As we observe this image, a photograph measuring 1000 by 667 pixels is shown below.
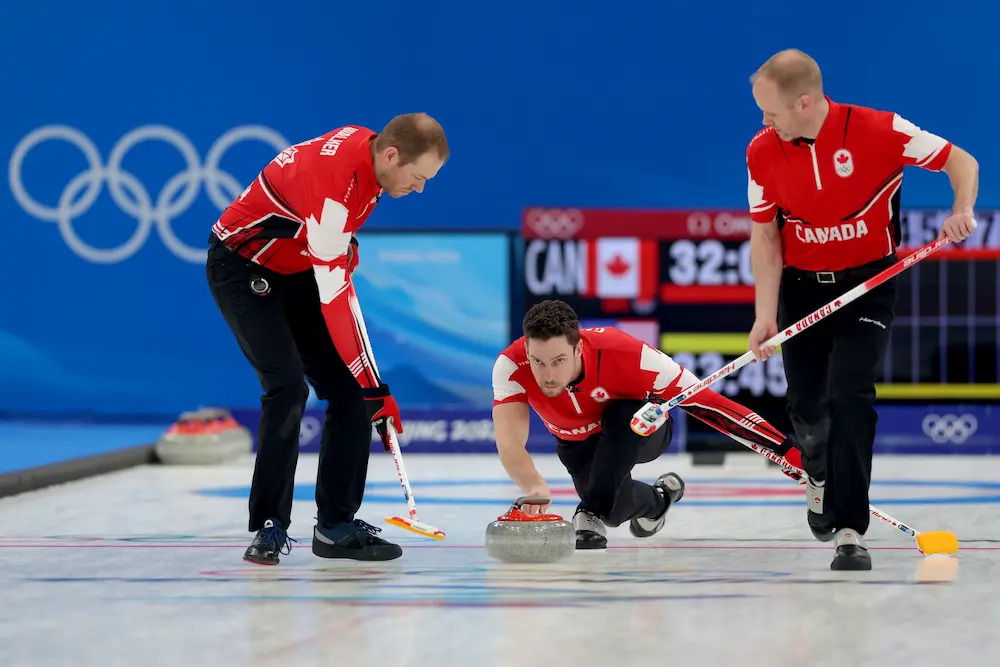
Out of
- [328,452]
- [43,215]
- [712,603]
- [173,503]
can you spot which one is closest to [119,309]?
[43,215]

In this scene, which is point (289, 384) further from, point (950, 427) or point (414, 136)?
point (950, 427)

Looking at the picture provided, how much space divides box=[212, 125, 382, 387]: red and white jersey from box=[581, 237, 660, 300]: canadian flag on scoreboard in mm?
3999

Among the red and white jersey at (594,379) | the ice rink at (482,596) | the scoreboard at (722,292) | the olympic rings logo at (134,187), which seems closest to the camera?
the ice rink at (482,596)

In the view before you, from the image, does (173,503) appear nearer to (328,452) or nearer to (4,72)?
(328,452)

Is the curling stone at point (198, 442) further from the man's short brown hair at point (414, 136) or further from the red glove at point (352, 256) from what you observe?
the man's short brown hair at point (414, 136)

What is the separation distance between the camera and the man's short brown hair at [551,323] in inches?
134

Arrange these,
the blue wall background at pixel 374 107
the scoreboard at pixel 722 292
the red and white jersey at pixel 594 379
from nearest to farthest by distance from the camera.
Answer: the red and white jersey at pixel 594 379
the scoreboard at pixel 722 292
the blue wall background at pixel 374 107

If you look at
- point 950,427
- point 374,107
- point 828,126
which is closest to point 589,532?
point 828,126

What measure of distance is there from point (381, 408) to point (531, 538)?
0.52 m

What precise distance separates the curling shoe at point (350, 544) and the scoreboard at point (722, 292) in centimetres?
394

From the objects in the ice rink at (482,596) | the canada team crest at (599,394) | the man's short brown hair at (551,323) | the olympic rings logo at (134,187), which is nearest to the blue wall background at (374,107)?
the olympic rings logo at (134,187)

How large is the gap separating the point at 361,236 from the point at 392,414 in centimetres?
456

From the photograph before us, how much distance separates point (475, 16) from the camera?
871cm

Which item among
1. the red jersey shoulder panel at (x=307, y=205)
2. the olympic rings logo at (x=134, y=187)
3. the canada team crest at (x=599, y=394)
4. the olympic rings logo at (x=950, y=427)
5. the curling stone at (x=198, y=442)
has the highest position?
the olympic rings logo at (x=134, y=187)
